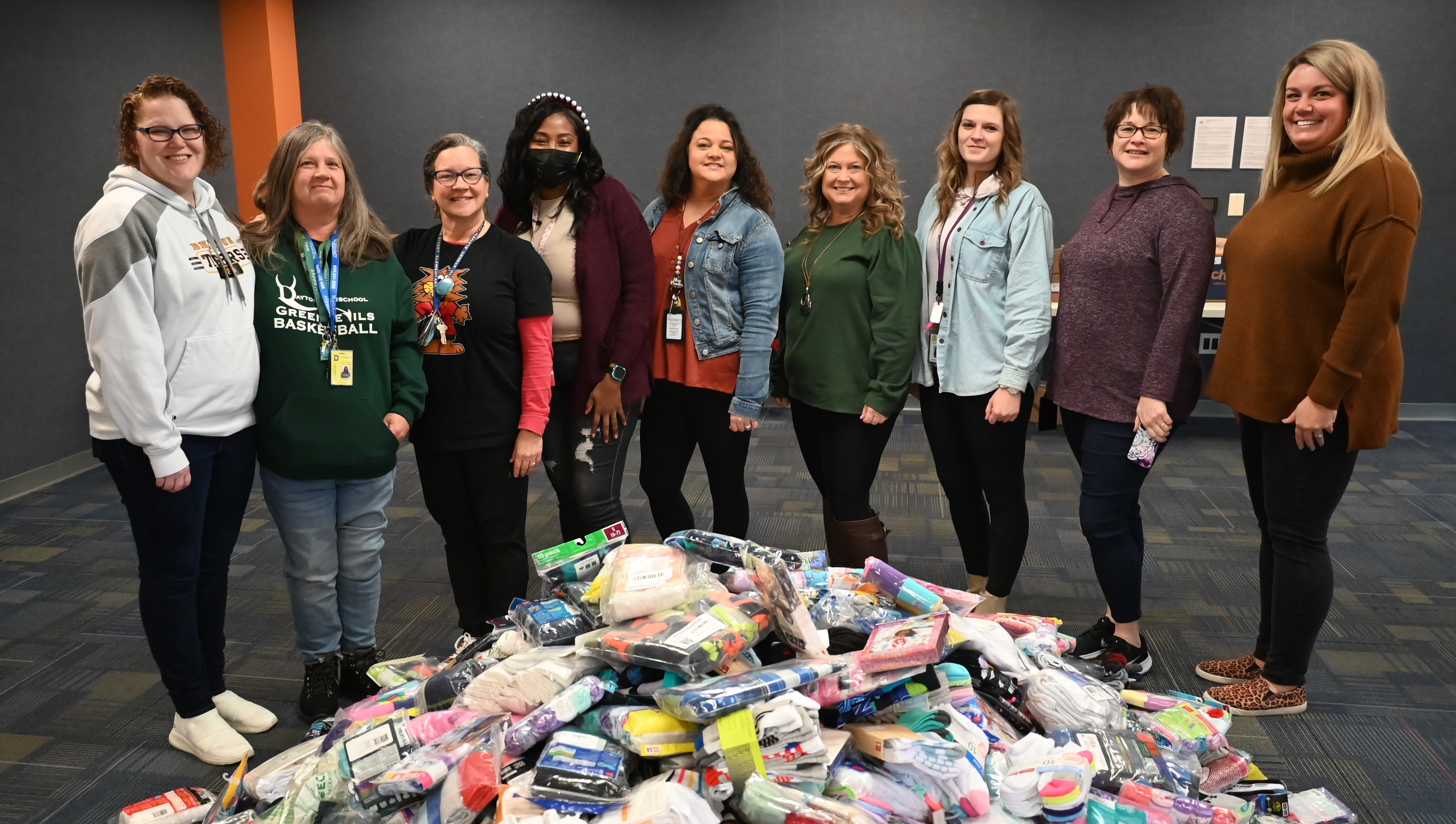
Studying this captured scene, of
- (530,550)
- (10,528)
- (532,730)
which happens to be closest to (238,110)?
(10,528)

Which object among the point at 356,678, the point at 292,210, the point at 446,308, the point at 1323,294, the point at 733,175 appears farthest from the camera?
the point at 733,175

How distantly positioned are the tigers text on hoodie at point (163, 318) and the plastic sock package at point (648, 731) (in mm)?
1014

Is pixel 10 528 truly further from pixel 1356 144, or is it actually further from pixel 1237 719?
pixel 1356 144

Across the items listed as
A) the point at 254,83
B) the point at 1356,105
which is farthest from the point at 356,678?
the point at 254,83

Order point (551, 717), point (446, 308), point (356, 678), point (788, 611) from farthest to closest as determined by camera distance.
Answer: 1. point (356, 678)
2. point (446, 308)
3. point (788, 611)
4. point (551, 717)

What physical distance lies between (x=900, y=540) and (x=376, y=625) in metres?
1.78

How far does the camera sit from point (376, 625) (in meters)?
2.84

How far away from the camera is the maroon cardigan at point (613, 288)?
2.43 metres

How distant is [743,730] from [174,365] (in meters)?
1.33

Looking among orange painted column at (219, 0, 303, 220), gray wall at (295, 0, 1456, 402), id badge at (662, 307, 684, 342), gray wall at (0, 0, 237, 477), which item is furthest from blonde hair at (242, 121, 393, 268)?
gray wall at (295, 0, 1456, 402)

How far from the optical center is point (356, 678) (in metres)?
2.38

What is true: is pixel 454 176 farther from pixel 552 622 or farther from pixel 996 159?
pixel 996 159

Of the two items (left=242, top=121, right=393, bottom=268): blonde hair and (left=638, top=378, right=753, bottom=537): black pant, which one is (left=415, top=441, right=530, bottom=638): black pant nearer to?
(left=638, top=378, right=753, bottom=537): black pant

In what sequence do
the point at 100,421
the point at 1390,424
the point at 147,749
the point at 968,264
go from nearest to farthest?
1. the point at 100,421
2. the point at 1390,424
3. the point at 147,749
4. the point at 968,264
